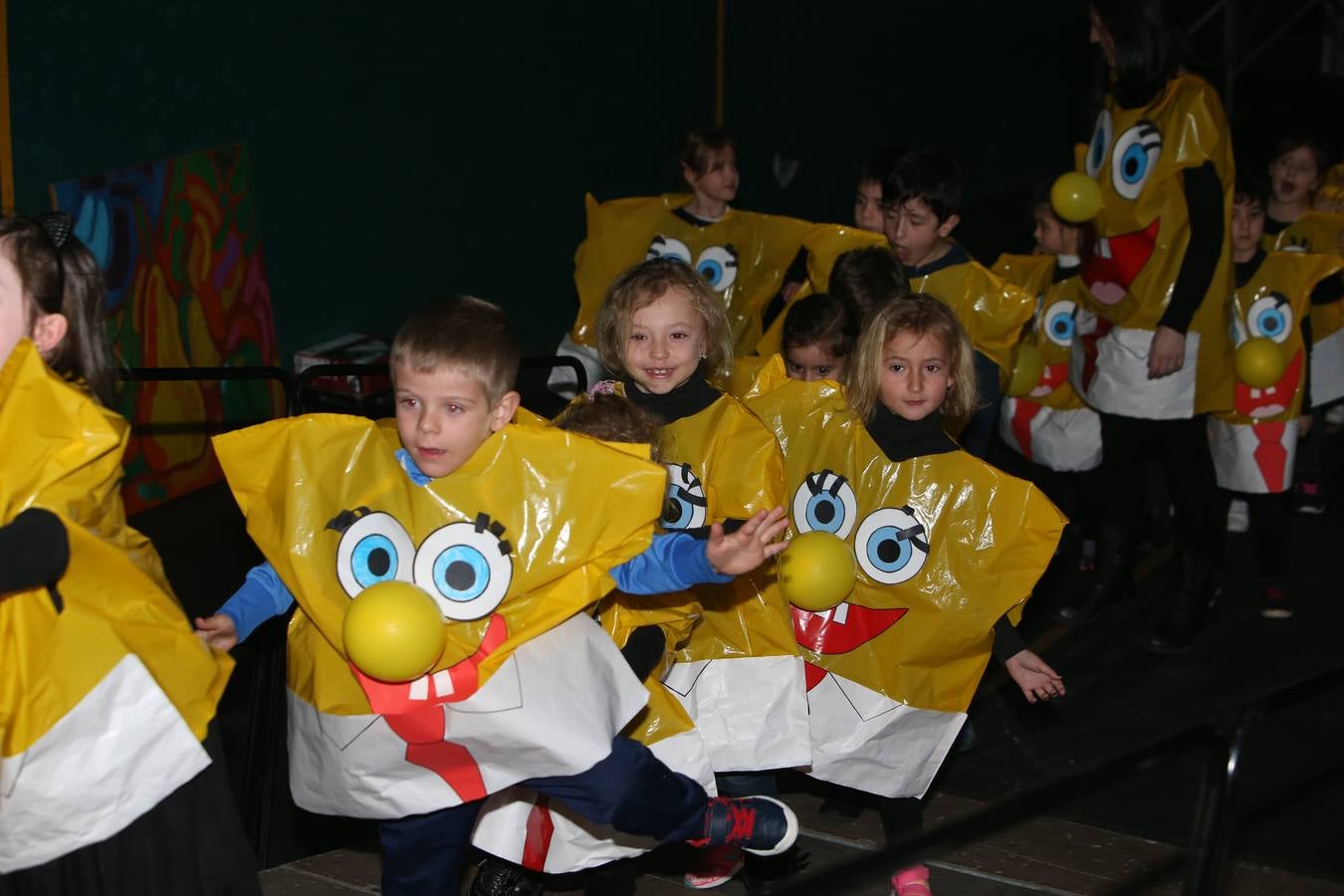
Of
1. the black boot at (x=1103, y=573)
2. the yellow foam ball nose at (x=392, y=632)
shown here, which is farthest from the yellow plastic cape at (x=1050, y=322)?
the yellow foam ball nose at (x=392, y=632)

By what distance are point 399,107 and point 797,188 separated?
4454 millimetres

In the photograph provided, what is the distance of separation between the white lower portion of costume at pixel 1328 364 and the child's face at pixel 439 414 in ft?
14.9

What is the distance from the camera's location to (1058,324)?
5617 mm

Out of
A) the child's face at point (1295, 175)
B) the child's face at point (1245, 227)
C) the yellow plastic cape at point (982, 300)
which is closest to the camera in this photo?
the yellow plastic cape at point (982, 300)

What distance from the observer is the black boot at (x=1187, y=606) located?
17.3 ft

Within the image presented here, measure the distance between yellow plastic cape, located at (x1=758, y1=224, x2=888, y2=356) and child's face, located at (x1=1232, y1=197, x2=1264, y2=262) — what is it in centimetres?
154

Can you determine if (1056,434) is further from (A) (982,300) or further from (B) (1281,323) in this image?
(A) (982,300)

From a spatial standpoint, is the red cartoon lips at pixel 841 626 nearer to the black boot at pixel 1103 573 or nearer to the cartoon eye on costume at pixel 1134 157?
the cartoon eye on costume at pixel 1134 157

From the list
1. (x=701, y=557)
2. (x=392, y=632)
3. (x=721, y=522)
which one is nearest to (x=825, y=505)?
(x=721, y=522)

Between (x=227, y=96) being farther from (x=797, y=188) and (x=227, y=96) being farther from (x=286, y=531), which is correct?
(x=797, y=188)

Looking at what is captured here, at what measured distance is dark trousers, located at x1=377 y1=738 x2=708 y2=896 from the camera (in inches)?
111

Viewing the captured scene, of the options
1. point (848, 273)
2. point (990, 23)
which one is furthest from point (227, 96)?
point (990, 23)

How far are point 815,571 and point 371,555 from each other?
2.94 ft

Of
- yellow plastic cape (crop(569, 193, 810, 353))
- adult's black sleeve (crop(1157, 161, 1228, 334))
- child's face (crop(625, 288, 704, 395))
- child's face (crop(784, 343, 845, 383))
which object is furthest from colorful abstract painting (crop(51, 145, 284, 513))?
adult's black sleeve (crop(1157, 161, 1228, 334))
